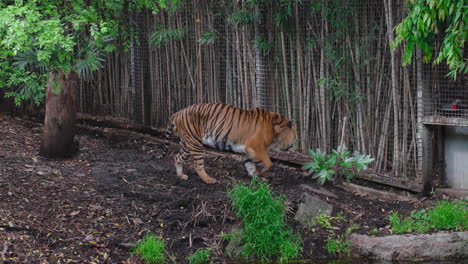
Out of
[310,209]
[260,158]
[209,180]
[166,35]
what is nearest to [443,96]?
[310,209]

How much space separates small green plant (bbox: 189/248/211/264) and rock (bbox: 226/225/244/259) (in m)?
0.21

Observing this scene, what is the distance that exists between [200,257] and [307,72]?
297cm

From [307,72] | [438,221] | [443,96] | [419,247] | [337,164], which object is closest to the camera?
[419,247]

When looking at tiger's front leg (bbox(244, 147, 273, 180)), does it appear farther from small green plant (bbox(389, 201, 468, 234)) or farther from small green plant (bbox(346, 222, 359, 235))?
small green plant (bbox(389, 201, 468, 234))

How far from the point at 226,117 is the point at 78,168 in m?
1.72

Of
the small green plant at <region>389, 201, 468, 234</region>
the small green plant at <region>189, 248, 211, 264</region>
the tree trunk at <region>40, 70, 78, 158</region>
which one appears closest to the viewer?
the small green plant at <region>189, 248, 211, 264</region>

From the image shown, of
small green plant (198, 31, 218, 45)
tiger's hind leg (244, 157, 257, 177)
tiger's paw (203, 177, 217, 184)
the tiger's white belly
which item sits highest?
small green plant (198, 31, 218, 45)

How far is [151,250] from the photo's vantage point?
5.53 meters

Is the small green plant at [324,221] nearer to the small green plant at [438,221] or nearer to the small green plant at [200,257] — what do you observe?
the small green plant at [438,221]

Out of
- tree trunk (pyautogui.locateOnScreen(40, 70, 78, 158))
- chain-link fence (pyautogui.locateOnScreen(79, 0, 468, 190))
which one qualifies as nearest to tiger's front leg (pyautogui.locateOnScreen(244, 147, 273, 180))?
chain-link fence (pyautogui.locateOnScreen(79, 0, 468, 190))

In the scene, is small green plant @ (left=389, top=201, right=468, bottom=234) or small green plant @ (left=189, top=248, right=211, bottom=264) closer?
small green plant @ (left=189, top=248, right=211, bottom=264)

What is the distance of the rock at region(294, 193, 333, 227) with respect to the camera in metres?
6.26

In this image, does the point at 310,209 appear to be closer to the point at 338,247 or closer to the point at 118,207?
the point at 338,247

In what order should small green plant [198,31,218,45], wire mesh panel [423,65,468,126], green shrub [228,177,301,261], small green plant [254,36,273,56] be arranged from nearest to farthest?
green shrub [228,177,301,261], wire mesh panel [423,65,468,126], small green plant [254,36,273,56], small green plant [198,31,218,45]
